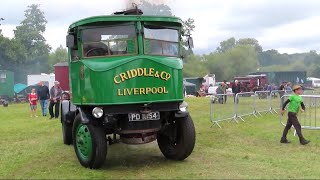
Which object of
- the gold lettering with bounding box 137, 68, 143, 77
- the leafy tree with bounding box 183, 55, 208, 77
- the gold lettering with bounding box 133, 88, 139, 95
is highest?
the leafy tree with bounding box 183, 55, 208, 77

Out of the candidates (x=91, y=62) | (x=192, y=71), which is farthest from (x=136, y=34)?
(x=192, y=71)

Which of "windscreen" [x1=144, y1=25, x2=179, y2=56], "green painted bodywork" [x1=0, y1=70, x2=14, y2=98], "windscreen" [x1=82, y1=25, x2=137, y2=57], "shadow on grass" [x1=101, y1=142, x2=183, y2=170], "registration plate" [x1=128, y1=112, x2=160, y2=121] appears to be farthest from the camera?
"green painted bodywork" [x1=0, y1=70, x2=14, y2=98]

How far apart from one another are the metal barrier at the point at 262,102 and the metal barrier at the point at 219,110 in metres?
2.15

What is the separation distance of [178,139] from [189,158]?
0.52 metres

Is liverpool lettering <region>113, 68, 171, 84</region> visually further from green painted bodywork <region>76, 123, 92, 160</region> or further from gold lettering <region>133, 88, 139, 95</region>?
green painted bodywork <region>76, 123, 92, 160</region>

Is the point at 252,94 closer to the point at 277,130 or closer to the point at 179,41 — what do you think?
the point at 277,130

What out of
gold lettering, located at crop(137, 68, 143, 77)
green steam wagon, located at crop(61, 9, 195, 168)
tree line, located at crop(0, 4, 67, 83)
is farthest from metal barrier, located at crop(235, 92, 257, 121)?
tree line, located at crop(0, 4, 67, 83)

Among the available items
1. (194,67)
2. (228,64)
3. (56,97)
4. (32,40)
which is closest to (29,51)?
(32,40)

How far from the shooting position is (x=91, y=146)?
793cm

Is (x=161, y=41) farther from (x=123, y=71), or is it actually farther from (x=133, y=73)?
(x=123, y=71)

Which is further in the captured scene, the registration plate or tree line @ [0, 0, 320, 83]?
tree line @ [0, 0, 320, 83]

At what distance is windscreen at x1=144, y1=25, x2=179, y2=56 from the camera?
8.11 metres

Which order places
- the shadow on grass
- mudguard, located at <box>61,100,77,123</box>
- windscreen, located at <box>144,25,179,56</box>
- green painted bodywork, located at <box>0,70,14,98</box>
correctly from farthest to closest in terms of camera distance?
green painted bodywork, located at <box>0,70,14,98</box>, mudguard, located at <box>61,100,77,123</box>, the shadow on grass, windscreen, located at <box>144,25,179,56</box>

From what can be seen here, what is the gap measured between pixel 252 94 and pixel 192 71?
58.9m
